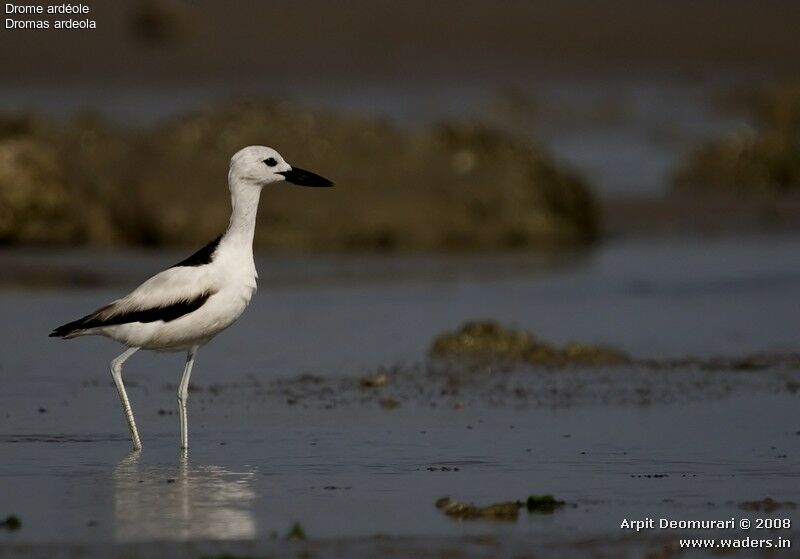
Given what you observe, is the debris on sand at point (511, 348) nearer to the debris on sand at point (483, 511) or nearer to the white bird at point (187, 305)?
the white bird at point (187, 305)

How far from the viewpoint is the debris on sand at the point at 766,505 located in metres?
7.93

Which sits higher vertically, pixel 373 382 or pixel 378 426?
pixel 373 382

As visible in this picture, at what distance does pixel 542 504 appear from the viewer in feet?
26.2

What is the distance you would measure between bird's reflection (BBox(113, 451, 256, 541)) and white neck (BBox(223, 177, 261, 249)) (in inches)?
65.7

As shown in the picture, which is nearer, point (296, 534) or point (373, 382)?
point (296, 534)

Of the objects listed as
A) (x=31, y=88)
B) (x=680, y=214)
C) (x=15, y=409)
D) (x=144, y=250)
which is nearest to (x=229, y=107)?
(x=144, y=250)

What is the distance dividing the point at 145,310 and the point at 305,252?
850 centimetres

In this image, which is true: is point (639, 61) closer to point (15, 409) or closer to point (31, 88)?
point (31, 88)

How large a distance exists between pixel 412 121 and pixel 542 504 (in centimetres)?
2430

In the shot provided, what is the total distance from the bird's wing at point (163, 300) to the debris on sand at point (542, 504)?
2.99m

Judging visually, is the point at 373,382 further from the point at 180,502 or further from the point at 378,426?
the point at 180,502

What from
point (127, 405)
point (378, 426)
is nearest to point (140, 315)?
point (127, 405)

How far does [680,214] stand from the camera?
74.3ft

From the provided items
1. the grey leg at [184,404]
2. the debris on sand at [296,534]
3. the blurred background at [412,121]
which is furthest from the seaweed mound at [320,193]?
the debris on sand at [296,534]
